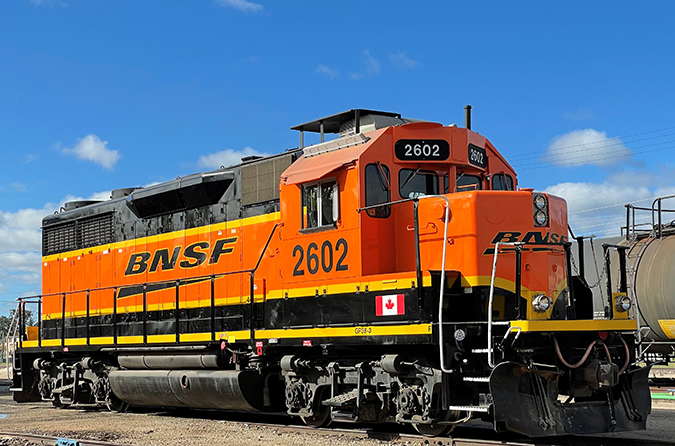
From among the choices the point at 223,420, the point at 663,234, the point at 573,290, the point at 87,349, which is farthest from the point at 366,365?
the point at 663,234

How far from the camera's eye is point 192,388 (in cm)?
1166

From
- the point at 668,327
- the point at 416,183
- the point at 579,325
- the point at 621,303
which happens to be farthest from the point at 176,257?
the point at 668,327

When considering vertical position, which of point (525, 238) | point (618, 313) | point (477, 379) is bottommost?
point (477, 379)

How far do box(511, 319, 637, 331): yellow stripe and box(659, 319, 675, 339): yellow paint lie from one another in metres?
7.66

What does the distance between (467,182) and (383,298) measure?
1962 mm

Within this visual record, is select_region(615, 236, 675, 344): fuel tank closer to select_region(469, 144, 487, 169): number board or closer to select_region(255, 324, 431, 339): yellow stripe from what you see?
select_region(469, 144, 487, 169): number board

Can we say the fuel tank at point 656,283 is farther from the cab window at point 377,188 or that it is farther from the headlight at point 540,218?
the cab window at point 377,188

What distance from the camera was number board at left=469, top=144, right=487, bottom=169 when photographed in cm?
967

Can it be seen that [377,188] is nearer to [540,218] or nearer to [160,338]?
[540,218]

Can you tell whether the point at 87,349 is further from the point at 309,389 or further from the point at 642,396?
the point at 642,396

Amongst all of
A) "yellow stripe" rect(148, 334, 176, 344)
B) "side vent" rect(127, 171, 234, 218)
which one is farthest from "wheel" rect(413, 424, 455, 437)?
"side vent" rect(127, 171, 234, 218)

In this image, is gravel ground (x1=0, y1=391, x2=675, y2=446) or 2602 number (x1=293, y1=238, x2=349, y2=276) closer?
2602 number (x1=293, y1=238, x2=349, y2=276)

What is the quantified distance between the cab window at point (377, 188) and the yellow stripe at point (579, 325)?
2.15 meters

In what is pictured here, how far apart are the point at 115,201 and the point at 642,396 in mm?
9703
